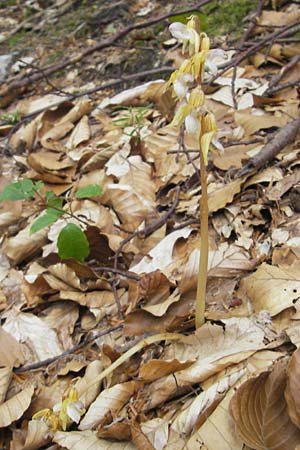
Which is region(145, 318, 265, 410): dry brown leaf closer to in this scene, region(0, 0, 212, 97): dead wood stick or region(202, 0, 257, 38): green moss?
region(202, 0, 257, 38): green moss

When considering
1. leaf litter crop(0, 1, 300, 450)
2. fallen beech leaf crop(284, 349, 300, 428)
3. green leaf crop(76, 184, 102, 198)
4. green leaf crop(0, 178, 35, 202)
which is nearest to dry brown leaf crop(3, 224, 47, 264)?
leaf litter crop(0, 1, 300, 450)

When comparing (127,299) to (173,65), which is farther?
(173,65)

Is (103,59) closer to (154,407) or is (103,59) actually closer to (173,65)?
(173,65)

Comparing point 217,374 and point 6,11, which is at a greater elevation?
point 6,11

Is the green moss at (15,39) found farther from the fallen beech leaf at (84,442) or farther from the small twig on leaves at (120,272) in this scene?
the fallen beech leaf at (84,442)

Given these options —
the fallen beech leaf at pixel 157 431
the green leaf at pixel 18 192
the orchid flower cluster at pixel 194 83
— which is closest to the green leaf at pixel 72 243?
the green leaf at pixel 18 192

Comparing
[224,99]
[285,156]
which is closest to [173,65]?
[224,99]
